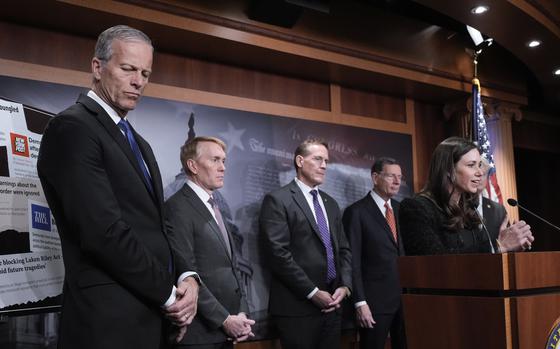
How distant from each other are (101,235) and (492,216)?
1.65 m

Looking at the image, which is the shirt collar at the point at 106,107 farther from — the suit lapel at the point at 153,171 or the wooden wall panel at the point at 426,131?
the wooden wall panel at the point at 426,131

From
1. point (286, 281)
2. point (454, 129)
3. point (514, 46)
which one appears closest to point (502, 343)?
point (286, 281)

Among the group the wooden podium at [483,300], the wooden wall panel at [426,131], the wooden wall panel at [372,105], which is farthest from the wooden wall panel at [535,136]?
the wooden podium at [483,300]

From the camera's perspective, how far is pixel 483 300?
5.36 ft

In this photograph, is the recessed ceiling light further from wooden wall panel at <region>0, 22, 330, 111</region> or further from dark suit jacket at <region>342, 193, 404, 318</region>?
dark suit jacket at <region>342, 193, 404, 318</region>

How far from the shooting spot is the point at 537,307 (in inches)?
64.6

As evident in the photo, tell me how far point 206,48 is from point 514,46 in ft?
8.11

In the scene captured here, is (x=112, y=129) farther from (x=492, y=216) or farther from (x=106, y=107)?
(x=492, y=216)

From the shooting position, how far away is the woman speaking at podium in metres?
2.09

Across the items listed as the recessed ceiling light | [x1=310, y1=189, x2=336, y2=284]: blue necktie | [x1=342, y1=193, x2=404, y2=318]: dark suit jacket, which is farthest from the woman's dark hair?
the recessed ceiling light

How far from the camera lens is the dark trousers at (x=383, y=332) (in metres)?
3.72

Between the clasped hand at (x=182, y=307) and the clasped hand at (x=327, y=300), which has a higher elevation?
the clasped hand at (x=182, y=307)

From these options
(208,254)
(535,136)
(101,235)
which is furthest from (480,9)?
(535,136)

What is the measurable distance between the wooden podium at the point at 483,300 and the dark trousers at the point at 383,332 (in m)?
1.92
